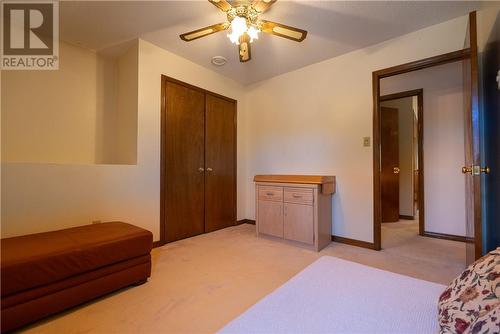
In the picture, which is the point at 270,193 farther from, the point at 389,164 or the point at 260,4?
the point at 389,164

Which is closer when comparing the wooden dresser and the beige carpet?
the beige carpet

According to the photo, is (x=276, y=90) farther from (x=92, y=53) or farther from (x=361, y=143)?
(x=92, y=53)

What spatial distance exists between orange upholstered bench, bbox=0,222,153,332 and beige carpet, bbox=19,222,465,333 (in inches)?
4.2

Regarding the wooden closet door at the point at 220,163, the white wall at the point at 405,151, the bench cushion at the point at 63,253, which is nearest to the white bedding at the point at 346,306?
the bench cushion at the point at 63,253

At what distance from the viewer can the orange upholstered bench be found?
1.25 metres

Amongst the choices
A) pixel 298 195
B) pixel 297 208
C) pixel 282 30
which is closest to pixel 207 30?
pixel 282 30

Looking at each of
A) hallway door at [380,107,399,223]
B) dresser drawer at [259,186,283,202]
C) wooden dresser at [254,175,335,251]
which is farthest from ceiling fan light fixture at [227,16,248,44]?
hallway door at [380,107,399,223]

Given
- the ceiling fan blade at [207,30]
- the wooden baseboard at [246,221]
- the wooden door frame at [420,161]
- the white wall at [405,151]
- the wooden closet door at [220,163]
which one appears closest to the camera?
the ceiling fan blade at [207,30]

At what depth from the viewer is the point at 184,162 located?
3035 mm

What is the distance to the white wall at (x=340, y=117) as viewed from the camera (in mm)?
2430

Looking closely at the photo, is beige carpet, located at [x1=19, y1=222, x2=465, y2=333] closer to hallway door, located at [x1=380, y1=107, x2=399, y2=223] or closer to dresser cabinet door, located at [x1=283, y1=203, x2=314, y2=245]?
dresser cabinet door, located at [x1=283, y1=203, x2=314, y2=245]

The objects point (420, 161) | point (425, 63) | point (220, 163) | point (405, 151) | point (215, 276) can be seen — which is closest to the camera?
point (215, 276)

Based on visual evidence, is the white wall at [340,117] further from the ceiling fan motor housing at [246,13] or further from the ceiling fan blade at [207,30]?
the ceiling fan blade at [207,30]

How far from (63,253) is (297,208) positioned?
2197 millimetres
